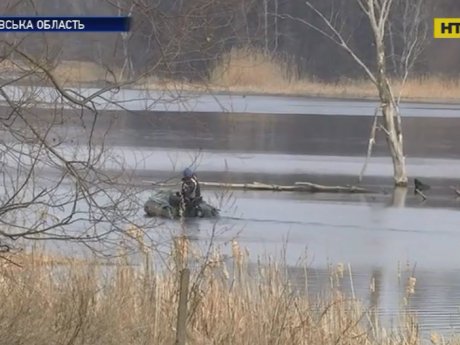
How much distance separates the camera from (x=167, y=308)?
9492 mm

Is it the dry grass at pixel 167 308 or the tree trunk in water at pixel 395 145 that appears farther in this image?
the tree trunk in water at pixel 395 145

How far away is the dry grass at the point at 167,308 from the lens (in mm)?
8672

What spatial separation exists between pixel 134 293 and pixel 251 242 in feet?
31.8

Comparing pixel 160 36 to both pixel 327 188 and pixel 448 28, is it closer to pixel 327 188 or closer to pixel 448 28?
pixel 448 28

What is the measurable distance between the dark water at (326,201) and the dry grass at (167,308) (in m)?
0.83

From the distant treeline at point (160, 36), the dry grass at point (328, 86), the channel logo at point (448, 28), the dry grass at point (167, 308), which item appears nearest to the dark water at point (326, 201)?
the distant treeline at point (160, 36)

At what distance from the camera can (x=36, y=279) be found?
10156 mm

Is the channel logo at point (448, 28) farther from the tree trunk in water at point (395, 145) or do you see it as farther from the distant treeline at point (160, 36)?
the tree trunk in water at point (395, 145)

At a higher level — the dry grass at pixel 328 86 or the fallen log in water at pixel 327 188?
the dry grass at pixel 328 86

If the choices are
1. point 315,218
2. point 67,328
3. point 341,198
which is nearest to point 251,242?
point 315,218

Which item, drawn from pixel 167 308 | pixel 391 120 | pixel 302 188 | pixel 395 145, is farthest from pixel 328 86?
pixel 167 308

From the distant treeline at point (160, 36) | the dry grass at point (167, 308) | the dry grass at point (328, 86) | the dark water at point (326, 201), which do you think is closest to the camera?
the distant treeline at point (160, 36)

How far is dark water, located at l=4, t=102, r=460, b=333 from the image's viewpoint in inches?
547

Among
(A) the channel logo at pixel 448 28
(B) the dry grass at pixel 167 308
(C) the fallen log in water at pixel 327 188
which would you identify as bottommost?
(B) the dry grass at pixel 167 308
